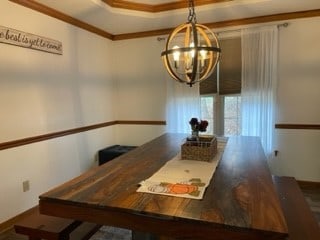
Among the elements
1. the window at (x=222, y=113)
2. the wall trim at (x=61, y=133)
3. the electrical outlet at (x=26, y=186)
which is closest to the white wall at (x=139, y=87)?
the wall trim at (x=61, y=133)

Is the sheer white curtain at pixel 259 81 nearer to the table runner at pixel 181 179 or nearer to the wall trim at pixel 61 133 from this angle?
the wall trim at pixel 61 133

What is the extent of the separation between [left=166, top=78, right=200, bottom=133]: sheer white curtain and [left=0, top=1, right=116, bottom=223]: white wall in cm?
110

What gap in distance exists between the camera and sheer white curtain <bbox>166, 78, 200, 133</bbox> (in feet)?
12.6

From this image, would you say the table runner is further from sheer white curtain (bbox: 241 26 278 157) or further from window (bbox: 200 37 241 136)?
window (bbox: 200 37 241 136)

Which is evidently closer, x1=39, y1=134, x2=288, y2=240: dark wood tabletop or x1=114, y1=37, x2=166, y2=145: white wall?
x1=39, y1=134, x2=288, y2=240: dark wood tabletop

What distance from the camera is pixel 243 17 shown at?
3.46 meters

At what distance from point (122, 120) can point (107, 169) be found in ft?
8.63

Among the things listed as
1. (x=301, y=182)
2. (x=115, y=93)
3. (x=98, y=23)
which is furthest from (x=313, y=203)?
(x=98, y=23)

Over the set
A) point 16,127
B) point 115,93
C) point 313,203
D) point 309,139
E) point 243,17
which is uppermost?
point 243,17

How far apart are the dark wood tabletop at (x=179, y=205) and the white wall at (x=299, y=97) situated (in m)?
1.99

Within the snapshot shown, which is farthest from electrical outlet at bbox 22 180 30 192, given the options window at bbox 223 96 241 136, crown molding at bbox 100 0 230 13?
window at bbox 223 96 241 136


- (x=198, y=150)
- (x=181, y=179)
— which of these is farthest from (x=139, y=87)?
(x=181, y=179)

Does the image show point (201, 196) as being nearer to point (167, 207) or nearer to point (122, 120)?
point (167, 207)

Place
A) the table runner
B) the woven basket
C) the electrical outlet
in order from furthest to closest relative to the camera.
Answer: the electrical outlet → the woven basket → the table runner
